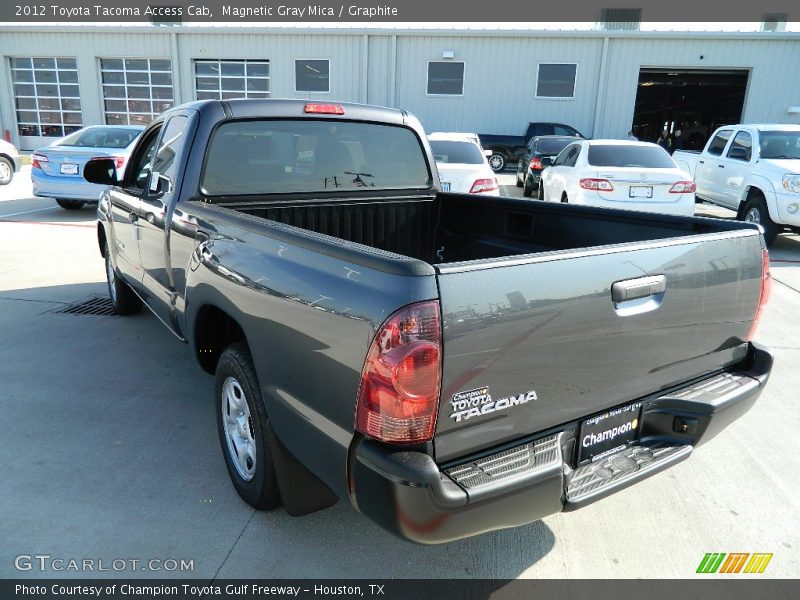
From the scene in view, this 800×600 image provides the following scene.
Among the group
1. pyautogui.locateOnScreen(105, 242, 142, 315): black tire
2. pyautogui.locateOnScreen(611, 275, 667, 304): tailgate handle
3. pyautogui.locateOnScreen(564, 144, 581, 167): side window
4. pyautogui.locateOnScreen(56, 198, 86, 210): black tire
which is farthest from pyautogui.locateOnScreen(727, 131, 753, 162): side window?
pyautogui.locateOnScreen(56, 198, 86, 210): black tire

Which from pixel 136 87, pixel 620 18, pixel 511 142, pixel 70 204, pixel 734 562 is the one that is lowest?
pixel 70 204

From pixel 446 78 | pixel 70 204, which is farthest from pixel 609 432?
pixel 446 78

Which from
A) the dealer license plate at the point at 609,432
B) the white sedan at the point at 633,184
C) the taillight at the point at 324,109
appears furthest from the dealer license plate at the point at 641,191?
the dealer license plate at the point at 609,432

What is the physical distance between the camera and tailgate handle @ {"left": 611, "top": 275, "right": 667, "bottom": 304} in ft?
6.85

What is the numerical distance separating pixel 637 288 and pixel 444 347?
84 cm

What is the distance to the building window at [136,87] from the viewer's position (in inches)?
959

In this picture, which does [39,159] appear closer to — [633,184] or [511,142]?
[633,184]

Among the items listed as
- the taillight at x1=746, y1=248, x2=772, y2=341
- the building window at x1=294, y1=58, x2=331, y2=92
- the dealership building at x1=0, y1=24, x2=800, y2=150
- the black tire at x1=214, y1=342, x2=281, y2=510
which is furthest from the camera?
the building window at x1=294, y1=58, x2=331, y2=92

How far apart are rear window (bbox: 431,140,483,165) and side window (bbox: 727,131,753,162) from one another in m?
4.44

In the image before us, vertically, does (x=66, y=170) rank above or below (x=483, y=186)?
below

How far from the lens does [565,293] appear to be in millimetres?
1957

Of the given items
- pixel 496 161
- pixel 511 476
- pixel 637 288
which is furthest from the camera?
pixel 496 161

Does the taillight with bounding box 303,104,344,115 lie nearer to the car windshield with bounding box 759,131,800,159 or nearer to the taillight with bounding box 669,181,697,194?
the taillight with bounding box 669,181,697,194

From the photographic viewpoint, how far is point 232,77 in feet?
78.1
